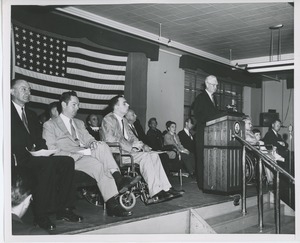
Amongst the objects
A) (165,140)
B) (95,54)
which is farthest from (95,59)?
(165,140)

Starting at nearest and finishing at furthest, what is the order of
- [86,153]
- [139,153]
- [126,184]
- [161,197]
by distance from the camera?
[126,184], [86,153], [161,197], [139,153]

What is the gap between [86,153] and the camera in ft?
9.93

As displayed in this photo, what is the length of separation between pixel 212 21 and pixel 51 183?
4.42 meters

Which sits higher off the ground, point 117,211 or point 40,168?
point 40,168

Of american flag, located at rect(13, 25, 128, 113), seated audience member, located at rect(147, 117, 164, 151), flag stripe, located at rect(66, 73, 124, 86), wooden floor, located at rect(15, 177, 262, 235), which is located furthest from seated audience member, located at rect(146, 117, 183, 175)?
flag stripe, located at rect(66, 73, 124, 86)

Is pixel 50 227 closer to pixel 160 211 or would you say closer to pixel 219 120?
pixel 160 211

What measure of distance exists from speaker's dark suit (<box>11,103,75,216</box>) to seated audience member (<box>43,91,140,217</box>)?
0.72 ft

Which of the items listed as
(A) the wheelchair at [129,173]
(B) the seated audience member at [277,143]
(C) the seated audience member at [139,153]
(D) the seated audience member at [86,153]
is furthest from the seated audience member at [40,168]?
(B) the seated audience member at [277,143]

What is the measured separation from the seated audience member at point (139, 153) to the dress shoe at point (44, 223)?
44.7 inches

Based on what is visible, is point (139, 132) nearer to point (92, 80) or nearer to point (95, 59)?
point (92, 80)

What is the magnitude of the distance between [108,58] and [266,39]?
3606 millimetres

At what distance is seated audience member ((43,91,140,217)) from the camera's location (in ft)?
9.37

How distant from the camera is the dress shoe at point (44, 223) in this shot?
2.39 m

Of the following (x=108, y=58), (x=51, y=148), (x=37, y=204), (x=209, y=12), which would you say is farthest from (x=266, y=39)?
A: (x=37, y=204)
